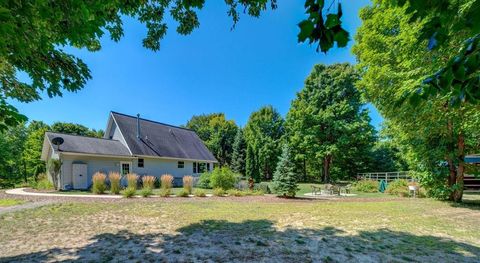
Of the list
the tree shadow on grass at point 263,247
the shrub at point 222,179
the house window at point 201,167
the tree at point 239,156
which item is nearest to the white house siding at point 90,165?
the house window at point 201,167

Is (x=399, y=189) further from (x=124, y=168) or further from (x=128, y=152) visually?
(x=124, y=168)

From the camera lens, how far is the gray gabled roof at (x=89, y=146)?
62.2 ft

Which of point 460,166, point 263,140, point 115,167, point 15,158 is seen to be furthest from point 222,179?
point 15,158

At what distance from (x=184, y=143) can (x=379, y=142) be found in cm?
2567

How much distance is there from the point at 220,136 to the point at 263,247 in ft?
134

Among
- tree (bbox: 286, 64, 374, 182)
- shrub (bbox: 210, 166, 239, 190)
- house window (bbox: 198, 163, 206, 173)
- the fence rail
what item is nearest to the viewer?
shrub (bbox: 210, 166, 239, 190)

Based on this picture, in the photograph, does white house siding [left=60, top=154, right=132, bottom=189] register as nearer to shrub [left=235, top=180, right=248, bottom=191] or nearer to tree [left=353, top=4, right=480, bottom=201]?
shrub [left=235, top=180, right=248, bottom=191]

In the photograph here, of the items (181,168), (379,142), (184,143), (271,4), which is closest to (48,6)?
(271,4)

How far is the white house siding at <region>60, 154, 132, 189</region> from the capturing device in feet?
60.7

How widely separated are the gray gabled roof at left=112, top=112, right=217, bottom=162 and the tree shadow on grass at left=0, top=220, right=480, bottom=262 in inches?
692

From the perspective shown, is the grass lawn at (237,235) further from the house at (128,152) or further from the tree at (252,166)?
the tree at (252,166)

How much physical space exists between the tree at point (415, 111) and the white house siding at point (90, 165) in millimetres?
19336

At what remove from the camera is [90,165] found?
20125 mm

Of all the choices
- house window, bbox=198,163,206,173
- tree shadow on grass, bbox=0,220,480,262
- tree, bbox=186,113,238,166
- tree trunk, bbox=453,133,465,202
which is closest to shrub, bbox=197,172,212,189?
house window, bbox=198,163,206,173
